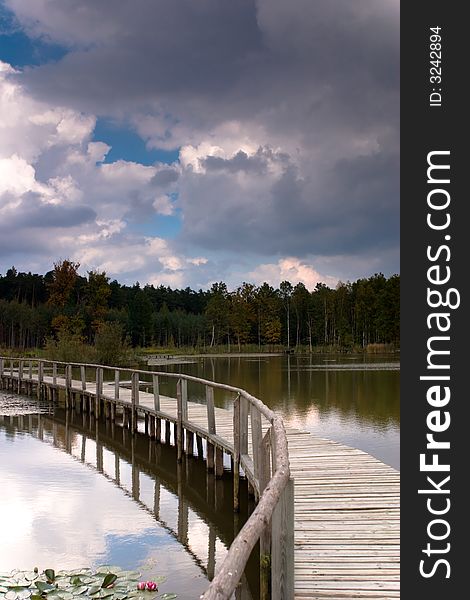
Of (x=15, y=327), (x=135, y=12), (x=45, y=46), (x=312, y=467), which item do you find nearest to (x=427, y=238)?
(x=312, y=467)

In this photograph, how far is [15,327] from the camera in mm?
72562

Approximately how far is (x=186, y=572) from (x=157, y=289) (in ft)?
379

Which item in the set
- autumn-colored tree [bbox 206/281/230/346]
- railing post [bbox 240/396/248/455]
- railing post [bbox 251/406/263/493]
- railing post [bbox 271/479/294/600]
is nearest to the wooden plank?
railing post [bbox 240/396/248/455]

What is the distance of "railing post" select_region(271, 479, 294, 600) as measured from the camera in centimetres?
489

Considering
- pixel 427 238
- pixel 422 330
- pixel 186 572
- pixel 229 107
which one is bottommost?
pixel 186 572

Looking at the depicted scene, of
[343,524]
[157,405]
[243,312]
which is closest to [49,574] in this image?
[343,524]

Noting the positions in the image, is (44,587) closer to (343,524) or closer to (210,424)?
(343,524)

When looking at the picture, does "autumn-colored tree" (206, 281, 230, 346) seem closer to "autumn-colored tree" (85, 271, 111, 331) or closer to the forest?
the forest

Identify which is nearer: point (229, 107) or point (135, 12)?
point (135, 12)

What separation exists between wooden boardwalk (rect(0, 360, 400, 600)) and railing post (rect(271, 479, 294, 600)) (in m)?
0.16

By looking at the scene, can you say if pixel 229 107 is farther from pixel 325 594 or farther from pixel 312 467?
pixel 325 594

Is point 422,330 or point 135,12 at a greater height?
point 135,12

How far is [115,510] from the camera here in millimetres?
10195

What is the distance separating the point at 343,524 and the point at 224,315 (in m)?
73.9
